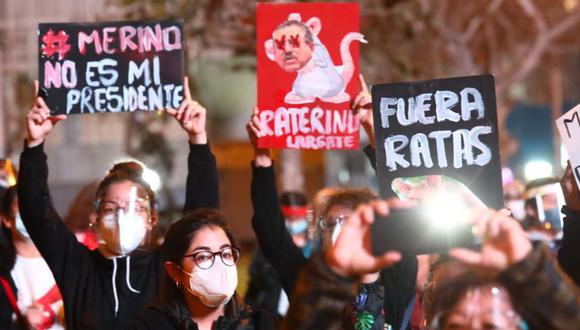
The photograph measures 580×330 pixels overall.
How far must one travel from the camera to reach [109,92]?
6.27 metres

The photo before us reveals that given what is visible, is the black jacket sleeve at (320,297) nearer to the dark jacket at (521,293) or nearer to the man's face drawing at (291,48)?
the dark jacket at (521,293)

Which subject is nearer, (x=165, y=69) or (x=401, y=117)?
(x=401, y=117)

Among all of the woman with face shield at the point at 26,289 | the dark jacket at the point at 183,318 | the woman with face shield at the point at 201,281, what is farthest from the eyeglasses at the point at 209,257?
the woman with face shield at the point at 26,289

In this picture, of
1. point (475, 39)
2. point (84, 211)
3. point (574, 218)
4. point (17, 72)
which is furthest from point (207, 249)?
point (17, 72)

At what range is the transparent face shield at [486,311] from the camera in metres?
3.40

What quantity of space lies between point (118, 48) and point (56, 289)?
122 cm

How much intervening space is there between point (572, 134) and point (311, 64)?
1811 millimetres

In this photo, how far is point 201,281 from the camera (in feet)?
16.0

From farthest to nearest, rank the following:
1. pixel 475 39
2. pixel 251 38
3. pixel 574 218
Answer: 1. pixel 475 39
2. pixel 251 38
3. pixel 574 218

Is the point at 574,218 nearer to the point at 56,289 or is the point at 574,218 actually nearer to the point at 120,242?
the point at 120,242

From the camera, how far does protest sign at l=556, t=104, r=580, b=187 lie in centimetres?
475

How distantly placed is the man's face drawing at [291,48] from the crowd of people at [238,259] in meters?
0.32

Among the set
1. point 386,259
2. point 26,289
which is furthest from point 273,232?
point 386,259

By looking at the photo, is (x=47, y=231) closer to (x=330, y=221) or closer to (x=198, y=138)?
(x=198, y=138)
